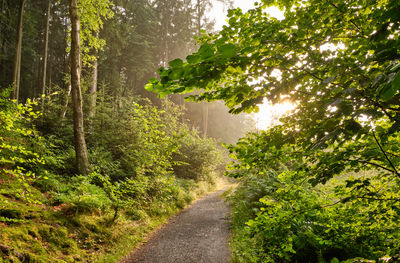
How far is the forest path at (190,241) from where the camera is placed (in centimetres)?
505

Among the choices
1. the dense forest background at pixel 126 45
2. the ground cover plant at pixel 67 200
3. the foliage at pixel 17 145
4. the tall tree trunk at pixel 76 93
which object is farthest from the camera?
the dense forest background at pixel 126 45

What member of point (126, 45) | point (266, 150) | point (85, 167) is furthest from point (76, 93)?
point (126, 45)

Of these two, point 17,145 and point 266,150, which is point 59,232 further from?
point 266,150

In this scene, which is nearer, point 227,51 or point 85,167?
point 227,51

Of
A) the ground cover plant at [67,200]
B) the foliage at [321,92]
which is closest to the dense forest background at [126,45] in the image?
the ground cover plant at [67,200]

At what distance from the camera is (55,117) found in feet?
27.3

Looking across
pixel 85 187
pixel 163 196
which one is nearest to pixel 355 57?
pixel 85 187

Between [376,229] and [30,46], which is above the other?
[30,46]

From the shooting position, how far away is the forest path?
16.6ft

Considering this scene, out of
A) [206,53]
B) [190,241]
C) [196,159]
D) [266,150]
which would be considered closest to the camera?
[206,53]

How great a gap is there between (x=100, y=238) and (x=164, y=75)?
545 cm

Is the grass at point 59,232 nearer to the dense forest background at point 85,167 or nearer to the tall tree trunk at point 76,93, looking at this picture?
the dense forest background at point 85,167

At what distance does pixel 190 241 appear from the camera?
237 inches

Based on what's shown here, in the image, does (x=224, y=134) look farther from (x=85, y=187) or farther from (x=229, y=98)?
(x=229, y=98)
